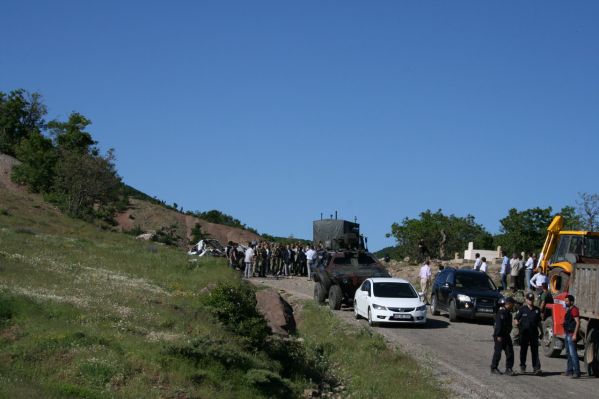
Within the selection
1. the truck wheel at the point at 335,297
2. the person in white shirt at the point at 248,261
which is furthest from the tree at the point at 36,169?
the truck wheel at the point at 335,297

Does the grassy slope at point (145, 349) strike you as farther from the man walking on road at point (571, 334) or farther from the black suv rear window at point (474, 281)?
the black suv rear window at point (474, 281)

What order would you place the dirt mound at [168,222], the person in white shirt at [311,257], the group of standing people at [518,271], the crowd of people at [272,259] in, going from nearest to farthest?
the group of standing people at [518,271]
the person in white shirt at [311,257]
the crowd of people at [272,259]
the dirt mound at [168,222]

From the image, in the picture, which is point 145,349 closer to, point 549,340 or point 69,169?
point 549,340

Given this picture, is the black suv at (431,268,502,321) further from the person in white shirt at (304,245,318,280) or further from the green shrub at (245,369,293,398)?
the person in white shirt at (304,245,318,280)

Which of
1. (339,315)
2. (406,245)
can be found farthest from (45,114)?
(339,315)

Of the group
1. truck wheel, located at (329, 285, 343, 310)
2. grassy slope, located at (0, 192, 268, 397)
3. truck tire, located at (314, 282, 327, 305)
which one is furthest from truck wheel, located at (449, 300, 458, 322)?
grassy slope, located at (0, 192, 268, 397)

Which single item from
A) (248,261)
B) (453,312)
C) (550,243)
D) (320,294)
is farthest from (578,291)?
(248,261)

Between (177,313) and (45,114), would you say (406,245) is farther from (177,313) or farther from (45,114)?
(177,313)

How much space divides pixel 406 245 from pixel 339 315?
195ft

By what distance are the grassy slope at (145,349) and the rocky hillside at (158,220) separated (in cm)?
4930

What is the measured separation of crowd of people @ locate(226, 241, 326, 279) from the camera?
1672 inches

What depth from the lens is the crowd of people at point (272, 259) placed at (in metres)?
42.5

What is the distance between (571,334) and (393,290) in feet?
30.4

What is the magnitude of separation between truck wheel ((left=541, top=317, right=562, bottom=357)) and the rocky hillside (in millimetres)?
55571
